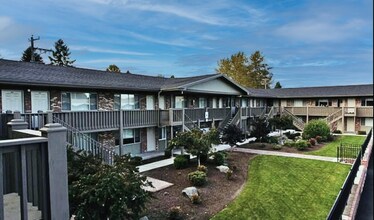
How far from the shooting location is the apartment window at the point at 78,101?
595 inches

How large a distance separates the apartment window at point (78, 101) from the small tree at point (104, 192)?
31.6 feet

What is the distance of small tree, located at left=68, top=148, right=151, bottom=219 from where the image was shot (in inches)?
224

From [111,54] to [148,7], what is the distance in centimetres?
1289

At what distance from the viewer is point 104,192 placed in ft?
18.4

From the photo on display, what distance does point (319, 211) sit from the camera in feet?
33.0

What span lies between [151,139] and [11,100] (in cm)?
984

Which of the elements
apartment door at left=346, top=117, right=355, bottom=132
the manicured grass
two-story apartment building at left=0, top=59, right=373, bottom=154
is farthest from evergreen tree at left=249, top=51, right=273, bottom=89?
the manicured grass

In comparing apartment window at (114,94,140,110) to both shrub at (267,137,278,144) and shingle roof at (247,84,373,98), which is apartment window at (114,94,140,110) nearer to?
shrub at (267,137,278,144)

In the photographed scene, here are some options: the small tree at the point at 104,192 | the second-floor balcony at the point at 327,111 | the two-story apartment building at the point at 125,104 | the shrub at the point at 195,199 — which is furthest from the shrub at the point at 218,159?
the second-floor balcony at the point at 327,111

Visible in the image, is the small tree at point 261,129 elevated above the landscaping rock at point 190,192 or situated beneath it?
elevated above

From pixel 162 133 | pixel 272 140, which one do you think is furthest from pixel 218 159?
pixel 272 140

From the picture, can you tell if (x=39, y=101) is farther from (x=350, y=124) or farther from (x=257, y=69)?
(x=257, y=69)

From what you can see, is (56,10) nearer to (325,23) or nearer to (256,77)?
(325,23)

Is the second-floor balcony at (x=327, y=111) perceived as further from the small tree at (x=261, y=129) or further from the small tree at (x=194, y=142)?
the small tree at (x=194, y=142)
